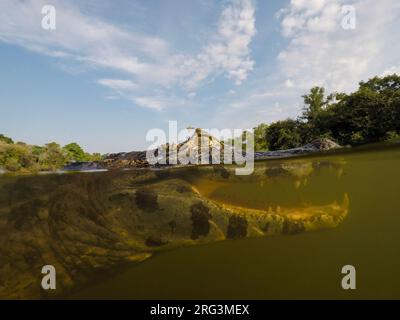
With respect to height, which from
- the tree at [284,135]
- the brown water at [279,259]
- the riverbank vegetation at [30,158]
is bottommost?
the brown water at [279,259]

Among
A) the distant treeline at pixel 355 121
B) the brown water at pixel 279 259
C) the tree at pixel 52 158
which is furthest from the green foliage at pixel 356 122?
the tree at pixel 52 158

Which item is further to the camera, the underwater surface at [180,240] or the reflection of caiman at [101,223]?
the underwater surface at [180,240]

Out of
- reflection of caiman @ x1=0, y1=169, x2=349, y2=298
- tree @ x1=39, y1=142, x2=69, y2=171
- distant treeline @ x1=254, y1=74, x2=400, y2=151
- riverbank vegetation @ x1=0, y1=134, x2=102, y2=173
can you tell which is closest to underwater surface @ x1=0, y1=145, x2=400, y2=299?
reflection of caiman @ x1=0, y1=169, x2=349, y2=298

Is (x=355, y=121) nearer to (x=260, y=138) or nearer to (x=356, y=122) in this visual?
(x=356, y=122)

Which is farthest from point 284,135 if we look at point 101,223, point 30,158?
point 101,223

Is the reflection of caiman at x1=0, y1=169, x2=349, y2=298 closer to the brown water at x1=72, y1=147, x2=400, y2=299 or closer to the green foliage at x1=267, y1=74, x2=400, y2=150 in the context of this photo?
the brown water at x1=72, y1=147, x2=400, y2=299

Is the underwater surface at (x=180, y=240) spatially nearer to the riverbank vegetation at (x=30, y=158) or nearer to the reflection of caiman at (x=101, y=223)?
the reflection of caiman at (x=101, y=223)
